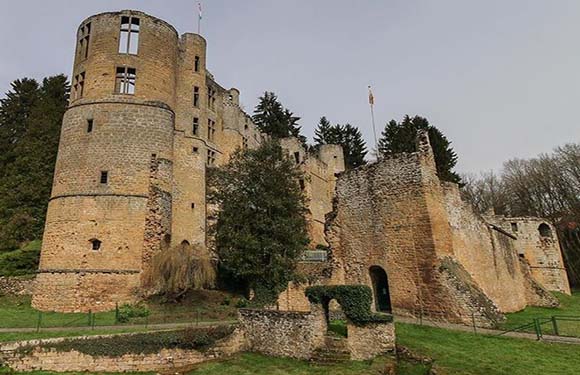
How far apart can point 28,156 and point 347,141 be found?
3709 cm

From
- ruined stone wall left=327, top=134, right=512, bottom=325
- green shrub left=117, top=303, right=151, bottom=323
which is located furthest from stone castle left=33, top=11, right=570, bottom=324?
green shrub left=117, top=303, right=151, bottom=323

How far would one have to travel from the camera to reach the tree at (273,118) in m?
48.1

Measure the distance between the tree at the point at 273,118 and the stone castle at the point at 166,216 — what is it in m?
22.1

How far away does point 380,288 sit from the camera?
1764cm

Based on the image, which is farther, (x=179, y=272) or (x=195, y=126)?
(x=195, y=126)

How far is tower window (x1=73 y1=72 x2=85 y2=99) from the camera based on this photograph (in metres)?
22.0

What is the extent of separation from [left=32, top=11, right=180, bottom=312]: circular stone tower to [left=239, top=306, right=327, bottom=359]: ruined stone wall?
8.05 m

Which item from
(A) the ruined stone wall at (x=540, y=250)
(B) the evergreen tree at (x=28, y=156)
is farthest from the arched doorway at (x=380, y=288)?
(B) the evergreen tree at (x=28, y=156)

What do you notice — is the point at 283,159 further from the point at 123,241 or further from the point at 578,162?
the point at 578,162

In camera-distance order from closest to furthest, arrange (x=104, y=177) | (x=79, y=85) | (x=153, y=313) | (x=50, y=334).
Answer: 1. (x=50, y=334)
2. (x=153, y=313)
3. (x=104, y=177)
4. (x=79, y=85)

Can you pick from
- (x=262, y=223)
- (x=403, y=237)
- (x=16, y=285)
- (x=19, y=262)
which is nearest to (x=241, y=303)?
(x=262, y=223)

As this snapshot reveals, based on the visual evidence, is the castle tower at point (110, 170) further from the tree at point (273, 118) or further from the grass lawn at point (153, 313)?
the tree at point (273, 118)

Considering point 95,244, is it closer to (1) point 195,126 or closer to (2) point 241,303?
(2) point 241,303

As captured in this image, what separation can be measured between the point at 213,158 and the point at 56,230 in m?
13.2
